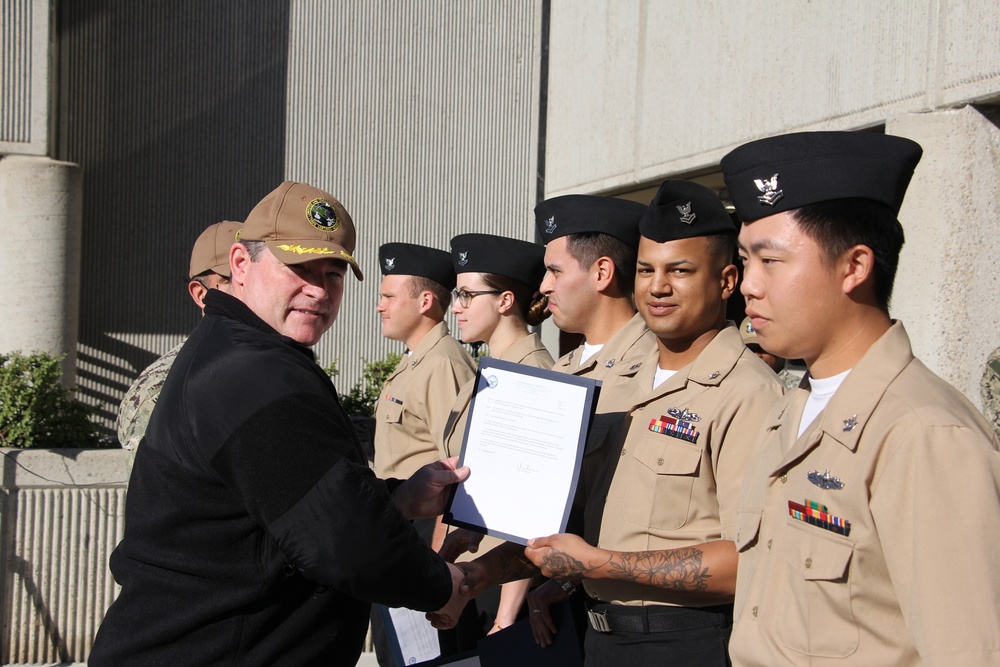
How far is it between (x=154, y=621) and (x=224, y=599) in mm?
178

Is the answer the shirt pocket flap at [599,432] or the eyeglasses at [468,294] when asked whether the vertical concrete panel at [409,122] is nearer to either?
the eyeglasses at [468,294]

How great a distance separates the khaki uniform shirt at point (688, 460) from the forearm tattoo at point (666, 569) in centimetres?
11

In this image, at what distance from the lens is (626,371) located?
3121mm

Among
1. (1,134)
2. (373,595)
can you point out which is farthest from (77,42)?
(373,595)

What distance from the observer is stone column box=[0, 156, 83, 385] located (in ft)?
24.4

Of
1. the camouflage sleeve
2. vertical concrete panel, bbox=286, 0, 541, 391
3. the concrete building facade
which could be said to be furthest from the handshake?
vertical concrete panel, bbox=286, 0, 541, 391

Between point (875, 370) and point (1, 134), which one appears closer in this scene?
point (875, 370)

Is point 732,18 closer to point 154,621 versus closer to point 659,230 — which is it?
point 659,230

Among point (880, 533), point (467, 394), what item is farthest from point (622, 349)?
point (880, 533)

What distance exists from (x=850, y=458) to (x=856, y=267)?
37cm

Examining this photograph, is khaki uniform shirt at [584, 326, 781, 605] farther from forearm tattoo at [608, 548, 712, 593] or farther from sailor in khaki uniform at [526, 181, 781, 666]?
forearm tattoo at [608, 548, 712, 593]

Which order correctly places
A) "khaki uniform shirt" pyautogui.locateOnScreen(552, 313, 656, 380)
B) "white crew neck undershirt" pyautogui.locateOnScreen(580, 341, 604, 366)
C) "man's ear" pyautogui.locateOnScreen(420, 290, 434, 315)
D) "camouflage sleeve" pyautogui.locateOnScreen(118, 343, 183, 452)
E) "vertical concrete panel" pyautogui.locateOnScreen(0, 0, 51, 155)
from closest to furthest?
"khaki uniform shirt" pyautogui.locateOnScreen(552, 313, 656, 380) → "white crew neck undershirt" pyautogui.locateOnScreen(580, 341, 604, 366) → "camouflage sleeve" pyautogui.locateOnScreen(118, 343, 183, 452) → "man's ear" pyautogui.locateOnScreen(420, 290, 434, 315) → "vertical concrete panel" pyautogui.locateOnScreen(0, 0, 51, 155)

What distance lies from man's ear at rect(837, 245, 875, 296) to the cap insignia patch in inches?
51.1

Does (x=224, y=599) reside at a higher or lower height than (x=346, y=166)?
lower
